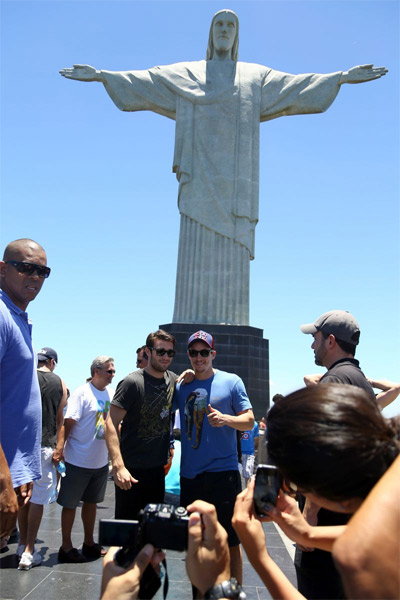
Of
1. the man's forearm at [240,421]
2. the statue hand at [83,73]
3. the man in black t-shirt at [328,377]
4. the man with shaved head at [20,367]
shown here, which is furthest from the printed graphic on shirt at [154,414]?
the statue hand at [83,73]

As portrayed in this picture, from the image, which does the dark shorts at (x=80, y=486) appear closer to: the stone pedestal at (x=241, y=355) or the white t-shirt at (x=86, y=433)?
the white t-shirt at (x=86, y=433)

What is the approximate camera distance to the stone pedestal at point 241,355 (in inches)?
376

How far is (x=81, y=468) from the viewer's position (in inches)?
167

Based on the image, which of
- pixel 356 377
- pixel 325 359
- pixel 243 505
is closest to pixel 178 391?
Result: pixel 325 359

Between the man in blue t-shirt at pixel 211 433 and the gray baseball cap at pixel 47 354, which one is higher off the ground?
the gray baseball cap at pixel 47 354

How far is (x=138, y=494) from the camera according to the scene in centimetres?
323

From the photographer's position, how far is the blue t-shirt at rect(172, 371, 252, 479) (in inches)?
123

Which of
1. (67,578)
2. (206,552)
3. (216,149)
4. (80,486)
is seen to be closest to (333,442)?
(206,552)

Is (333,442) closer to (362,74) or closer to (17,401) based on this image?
(17,401)

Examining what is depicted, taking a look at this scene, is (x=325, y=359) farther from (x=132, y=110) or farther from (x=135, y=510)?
(x=132, y=110)

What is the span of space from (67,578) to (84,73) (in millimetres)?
9993

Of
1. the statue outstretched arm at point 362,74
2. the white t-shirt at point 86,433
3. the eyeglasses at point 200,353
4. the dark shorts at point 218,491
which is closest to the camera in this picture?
the dark shorts at point 218,491

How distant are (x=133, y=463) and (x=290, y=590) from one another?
2.13 metres

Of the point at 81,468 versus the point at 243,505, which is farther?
the point at 81,468
